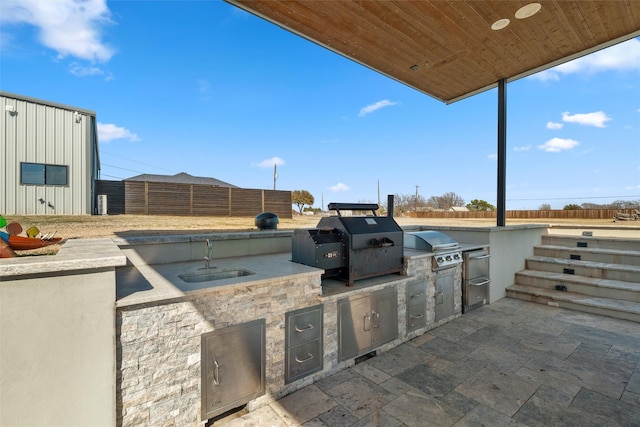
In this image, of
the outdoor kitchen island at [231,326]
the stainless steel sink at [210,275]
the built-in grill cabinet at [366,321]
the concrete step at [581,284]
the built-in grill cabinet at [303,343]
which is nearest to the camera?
the outdoor kitchen island at [231,326]

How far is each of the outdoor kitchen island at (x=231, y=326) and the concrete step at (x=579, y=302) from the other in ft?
8.45

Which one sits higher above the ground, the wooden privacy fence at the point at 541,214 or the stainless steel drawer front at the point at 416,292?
the wooden privacy fence at the point at 541,214

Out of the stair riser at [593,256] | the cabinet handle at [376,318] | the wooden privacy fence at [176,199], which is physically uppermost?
the wooden privacy fence at [176,199]

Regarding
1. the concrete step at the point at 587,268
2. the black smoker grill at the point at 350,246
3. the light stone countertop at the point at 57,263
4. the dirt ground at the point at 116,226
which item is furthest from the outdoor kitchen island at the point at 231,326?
the concrete step at the point at 587,268

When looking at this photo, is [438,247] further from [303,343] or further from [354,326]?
[303,343]

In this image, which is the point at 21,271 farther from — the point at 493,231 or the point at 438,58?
the point at 493,231

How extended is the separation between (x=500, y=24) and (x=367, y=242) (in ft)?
9.91

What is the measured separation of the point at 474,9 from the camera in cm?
282

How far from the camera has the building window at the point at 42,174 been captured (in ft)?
21.3

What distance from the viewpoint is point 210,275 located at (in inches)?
93.7

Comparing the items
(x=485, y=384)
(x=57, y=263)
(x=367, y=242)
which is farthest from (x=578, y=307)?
(x=57, y=263)

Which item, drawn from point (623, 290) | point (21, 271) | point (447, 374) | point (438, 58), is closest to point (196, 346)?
point (21, 271)

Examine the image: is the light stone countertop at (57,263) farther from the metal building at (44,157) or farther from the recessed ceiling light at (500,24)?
the metal building at (44,157)

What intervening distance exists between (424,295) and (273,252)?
6.26 ft
